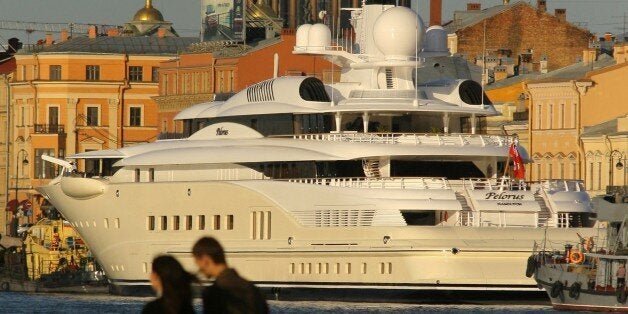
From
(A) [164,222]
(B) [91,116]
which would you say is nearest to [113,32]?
(B) [91,116]

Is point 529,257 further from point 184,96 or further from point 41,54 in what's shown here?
point 41,54

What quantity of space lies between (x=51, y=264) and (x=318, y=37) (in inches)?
794

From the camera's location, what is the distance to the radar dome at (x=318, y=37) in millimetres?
Result: 71438

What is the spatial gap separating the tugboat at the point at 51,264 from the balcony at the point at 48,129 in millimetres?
32681

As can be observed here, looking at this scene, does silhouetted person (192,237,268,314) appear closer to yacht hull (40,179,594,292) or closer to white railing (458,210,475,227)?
yacht hull (40,179,594,292)

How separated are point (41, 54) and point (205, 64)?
17.8 m

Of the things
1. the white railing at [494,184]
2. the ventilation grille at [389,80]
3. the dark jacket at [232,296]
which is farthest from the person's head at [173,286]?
the ventilation grille at [389,80]

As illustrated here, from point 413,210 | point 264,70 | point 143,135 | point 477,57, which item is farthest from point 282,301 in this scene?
point 143,135

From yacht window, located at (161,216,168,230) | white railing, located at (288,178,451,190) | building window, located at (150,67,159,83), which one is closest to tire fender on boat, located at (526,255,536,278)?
white railing, located at (288,178,451,190)

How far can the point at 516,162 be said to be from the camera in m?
66.9

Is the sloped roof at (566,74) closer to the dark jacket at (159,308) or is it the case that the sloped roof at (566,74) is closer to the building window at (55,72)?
the building window at (55,72)

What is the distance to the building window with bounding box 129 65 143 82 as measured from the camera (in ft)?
421

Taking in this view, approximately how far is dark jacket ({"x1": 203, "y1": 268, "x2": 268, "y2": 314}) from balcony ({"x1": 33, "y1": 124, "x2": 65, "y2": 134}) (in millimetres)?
102891

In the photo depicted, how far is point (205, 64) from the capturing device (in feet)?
375
